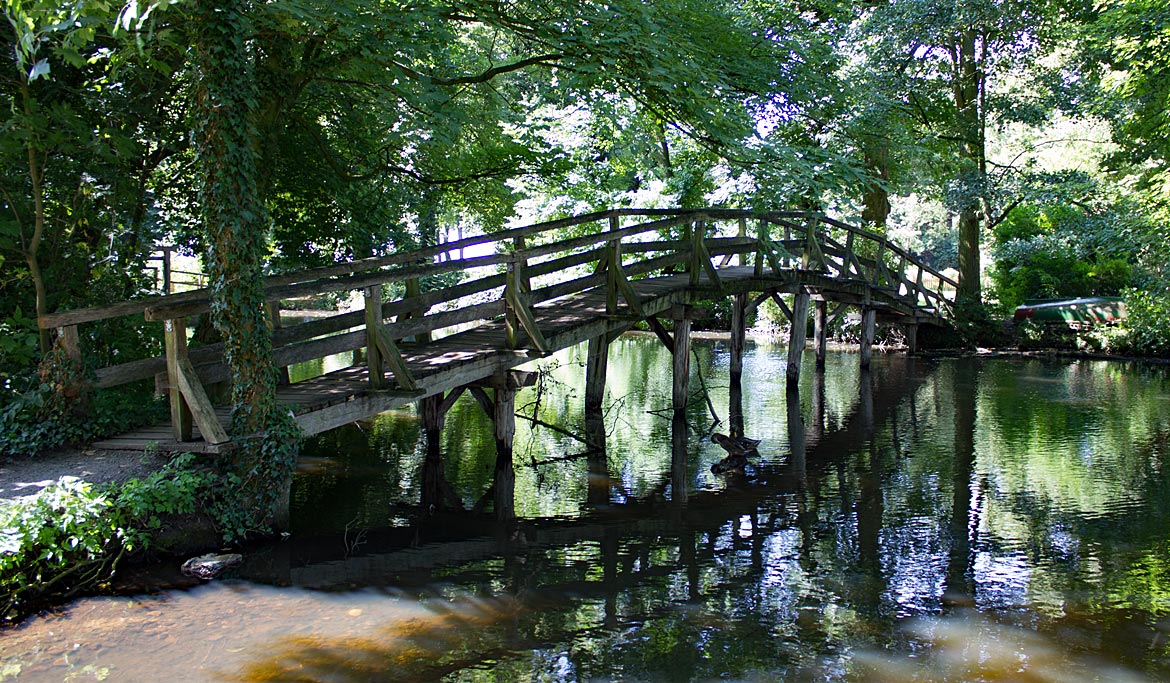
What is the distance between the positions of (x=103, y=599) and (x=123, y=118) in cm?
513

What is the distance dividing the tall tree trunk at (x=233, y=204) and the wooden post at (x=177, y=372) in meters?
0.31

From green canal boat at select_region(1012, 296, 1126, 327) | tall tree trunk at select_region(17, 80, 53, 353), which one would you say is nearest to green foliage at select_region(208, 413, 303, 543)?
tall tree trunk at select_region(17, 80, 53, 353)

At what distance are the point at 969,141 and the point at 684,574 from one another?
66.3 ft

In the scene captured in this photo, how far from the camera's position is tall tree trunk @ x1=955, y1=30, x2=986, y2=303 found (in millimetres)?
23359

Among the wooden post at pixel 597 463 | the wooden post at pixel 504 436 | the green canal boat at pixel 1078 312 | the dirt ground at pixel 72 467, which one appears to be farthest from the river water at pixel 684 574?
the green canal boat at pixel 1078 312

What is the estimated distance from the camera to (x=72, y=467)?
720cm

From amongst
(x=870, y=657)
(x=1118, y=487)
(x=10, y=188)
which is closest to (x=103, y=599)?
(x=10, y=188)

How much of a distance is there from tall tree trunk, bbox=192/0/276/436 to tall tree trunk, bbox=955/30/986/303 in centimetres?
2038

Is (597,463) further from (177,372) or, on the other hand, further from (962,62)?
(962,62)

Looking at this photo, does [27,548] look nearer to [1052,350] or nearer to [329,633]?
[329,633]

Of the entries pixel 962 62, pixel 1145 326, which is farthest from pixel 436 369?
pixel 1145 326

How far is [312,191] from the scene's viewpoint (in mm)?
11945

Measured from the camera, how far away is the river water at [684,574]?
18.6 ft

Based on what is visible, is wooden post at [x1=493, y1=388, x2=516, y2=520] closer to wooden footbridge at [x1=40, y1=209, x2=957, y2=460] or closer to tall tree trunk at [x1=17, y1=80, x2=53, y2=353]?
wooden footbridge at [x1=40, y1=209, x2=957, y2=460]
